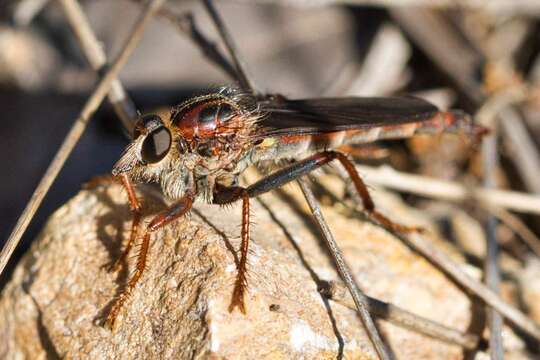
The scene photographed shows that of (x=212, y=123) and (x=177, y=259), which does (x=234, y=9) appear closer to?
(x=212, y=123)

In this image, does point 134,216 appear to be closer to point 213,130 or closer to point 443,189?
point 213,130

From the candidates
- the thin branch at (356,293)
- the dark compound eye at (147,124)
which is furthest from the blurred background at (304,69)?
the thin branch at (356,293)

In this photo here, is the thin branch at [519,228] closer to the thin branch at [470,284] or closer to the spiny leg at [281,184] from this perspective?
the thin branch at [470,284]

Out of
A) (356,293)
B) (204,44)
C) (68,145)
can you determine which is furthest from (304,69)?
(356,293)

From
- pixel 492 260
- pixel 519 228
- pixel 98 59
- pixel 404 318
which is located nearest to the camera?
pixel 404 318

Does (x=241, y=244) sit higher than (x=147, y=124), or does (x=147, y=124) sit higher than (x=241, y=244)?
(x=147, y=124)

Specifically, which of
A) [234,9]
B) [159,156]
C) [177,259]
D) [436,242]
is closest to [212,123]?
[159,156]

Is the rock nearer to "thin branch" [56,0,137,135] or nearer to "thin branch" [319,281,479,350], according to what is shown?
"thin branch" [319,281,479,350]
